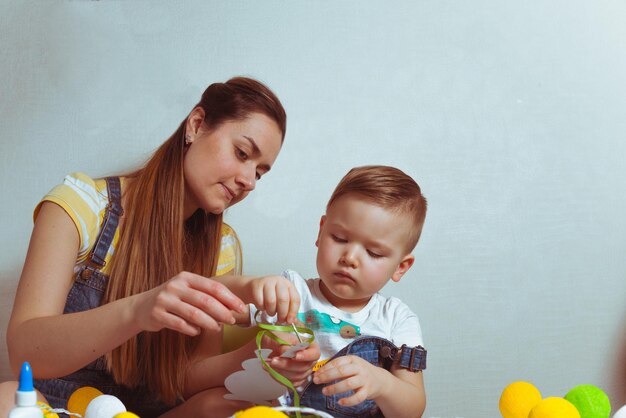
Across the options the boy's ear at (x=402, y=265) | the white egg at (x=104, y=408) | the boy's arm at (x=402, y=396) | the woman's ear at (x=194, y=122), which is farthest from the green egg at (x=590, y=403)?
the woman's ear at (x=194, y=122)

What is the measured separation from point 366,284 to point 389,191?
5.9 inches

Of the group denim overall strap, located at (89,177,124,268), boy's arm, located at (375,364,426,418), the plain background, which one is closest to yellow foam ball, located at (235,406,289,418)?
boy's arm, located at (375,364,426,418)

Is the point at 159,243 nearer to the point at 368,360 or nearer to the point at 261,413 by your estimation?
the point at 368,360

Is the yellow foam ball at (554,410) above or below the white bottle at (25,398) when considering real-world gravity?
below

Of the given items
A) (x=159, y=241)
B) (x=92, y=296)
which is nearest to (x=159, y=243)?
(x=159, y=241)

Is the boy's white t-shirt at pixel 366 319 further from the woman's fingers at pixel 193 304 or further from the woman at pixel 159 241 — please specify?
the woman's fingers at pixel 193 304

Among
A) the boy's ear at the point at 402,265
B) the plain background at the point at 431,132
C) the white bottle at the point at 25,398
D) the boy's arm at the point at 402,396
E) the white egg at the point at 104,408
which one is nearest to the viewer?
the white bottle at the point at 25,398

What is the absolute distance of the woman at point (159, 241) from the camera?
1168mm

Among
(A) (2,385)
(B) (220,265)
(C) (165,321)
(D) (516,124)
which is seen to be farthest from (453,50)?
(A) (2,385)

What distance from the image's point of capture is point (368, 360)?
1.14m

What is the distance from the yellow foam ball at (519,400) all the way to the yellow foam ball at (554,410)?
4cm

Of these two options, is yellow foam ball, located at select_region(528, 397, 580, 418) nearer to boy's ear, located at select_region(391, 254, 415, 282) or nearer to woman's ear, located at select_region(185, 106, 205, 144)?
boy's ear, located at select_region(391, 254, 415, 282)

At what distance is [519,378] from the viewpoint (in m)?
1.68

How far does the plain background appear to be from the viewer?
1.52m
